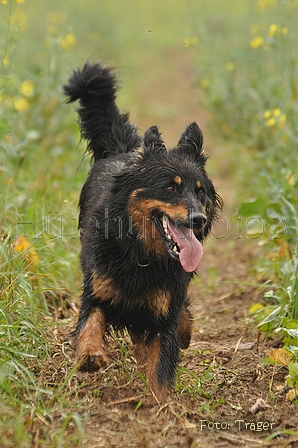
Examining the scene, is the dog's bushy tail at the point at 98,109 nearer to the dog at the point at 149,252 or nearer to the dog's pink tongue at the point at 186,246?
the dog at the point at 149,252

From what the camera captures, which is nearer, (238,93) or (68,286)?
(68,286)

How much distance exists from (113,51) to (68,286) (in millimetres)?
16802

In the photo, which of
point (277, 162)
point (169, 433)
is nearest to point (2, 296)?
point (169, 433)

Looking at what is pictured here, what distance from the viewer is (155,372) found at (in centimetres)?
402

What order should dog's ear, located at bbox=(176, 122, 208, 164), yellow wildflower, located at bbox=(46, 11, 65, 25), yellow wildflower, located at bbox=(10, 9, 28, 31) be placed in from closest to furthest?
dog's ear, located at bbox=(176, 122, 208, 164)
yellow wildflower, located at bbox=(10, 9, 28, 31)
yellow wildflower, located at bbox=(46, 11, 65, 25)

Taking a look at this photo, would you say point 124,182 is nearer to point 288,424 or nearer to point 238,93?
point 288,424

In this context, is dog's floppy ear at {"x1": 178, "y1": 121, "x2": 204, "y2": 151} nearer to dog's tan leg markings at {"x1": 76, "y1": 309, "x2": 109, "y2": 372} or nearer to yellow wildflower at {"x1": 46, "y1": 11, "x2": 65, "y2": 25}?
dog's tan leg markings at {"x1": 76, "y1": 309, "x2": 109, "y2": 372}

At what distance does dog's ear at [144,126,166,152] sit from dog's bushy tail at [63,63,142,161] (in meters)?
1.16

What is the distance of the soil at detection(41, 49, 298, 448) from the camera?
3.49m

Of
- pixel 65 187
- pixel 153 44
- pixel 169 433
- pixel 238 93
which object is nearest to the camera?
pixel 169 433

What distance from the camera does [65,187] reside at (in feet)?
24.8

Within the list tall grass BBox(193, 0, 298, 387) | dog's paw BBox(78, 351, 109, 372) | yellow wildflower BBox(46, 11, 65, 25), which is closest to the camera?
dog's paw BBox(78, 351, 109, 372)

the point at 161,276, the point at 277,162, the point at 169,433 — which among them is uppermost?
the point at 277,162

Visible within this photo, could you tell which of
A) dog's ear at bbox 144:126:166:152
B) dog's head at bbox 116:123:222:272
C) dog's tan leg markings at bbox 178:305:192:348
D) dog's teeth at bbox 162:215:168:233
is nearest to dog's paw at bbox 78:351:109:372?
dog's head at bbox 116:123:222:272
